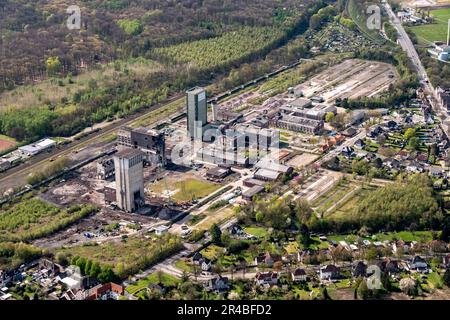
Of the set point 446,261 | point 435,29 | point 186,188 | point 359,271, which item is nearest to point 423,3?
point 435,29

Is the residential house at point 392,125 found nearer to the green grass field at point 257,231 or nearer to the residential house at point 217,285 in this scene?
the green grass field at point 257,231

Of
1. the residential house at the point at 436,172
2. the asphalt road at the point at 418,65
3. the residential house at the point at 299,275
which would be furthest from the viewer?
the asphalt road at the point at 418,65

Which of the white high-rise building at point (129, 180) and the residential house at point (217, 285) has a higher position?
the white high-rise building at point (129, 180)

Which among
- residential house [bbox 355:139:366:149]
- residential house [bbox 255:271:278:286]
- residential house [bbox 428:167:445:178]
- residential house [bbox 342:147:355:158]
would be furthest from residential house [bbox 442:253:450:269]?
residential house [bbox 355:139:366:149]

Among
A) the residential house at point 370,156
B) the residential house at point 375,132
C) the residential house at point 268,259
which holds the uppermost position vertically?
the residential house at point 375,132

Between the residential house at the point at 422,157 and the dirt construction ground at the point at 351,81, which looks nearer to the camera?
the residential house at the point at 422,157

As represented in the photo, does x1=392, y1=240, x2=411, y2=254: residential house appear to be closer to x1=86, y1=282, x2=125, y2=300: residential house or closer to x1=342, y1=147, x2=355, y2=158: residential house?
x1=342, y1=147, x2=355, y2=158: residential house

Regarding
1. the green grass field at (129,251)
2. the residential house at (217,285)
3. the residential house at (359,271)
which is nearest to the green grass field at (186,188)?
the green grass field at (129,251)

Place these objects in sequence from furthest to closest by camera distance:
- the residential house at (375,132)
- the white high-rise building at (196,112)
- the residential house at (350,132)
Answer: the residential house at (350,132) → the residential house at (375,132) → the white high-rise building at (196,112)
